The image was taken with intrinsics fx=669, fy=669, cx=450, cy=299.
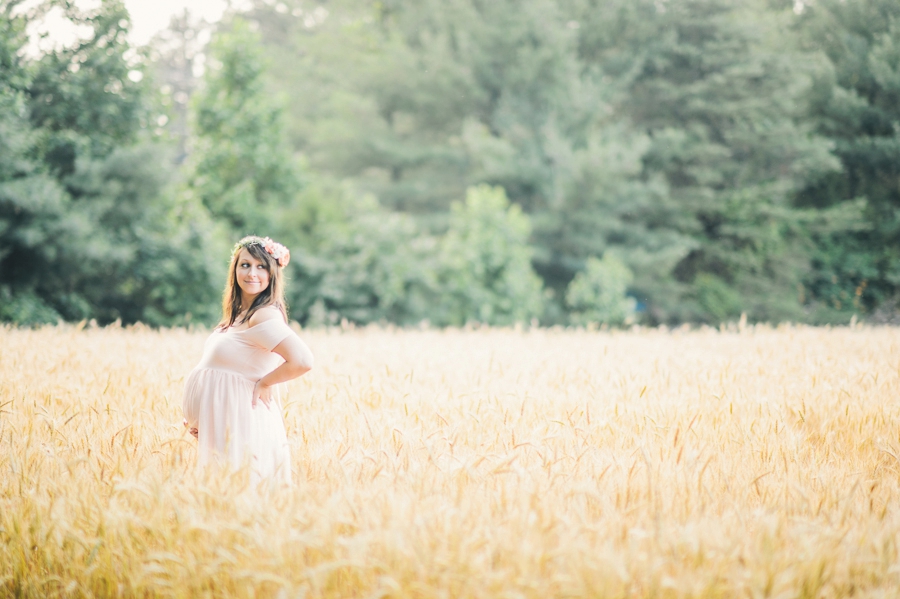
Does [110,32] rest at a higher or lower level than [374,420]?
higher

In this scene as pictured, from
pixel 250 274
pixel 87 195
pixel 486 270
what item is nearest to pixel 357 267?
pixel 486 270

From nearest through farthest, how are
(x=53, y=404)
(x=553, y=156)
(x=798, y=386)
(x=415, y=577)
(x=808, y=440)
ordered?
(x=415, y=577), (x=808, y=440), (x=53, y=404), (x=798, y=386), (x=553, y=156)

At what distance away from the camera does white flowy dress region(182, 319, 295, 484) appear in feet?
10.5

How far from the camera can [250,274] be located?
3420 mm

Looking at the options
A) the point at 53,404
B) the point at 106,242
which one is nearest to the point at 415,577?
the point at 53,404

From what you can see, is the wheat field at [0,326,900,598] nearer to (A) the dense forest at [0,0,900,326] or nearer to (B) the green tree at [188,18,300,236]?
(A) the dense forest at [0,0,900,326]

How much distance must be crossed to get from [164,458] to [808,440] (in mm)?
3773

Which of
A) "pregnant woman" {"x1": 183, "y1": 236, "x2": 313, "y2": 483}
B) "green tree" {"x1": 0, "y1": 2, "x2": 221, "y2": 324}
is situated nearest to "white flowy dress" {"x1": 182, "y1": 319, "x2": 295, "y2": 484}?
"pregnant woman" {"x1": 183, "y1": 236, "x2": 313, "y2": 483}

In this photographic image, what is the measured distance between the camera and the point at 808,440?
4.09 m

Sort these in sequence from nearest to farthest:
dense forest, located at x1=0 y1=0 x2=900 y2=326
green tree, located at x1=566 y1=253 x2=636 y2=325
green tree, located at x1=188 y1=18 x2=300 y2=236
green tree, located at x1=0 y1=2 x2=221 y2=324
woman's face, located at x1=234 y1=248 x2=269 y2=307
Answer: woman's face, located at x1=234 y1=248 x2=269 y2=307
green tree, located at x1=0 y1=2 x2=221 y2=324
dense forest, located at x1=0 y1=0 x2=900 y2=326
green tree, located at x1=188 y1=18 x2=300 y2=236
green tree, located at x1=566 y1=253 x2=636 y2=325

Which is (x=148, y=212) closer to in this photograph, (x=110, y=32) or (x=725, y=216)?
(x=110, y=32)

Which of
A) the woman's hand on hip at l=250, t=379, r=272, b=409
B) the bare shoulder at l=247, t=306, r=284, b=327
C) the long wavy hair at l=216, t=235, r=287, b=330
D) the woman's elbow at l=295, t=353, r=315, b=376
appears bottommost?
the woman's hand on hip at l=250, t=379, r=272, b=409

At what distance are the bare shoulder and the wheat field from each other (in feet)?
2.38

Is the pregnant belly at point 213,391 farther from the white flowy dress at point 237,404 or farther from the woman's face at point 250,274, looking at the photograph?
the woman's face at point 250,274
